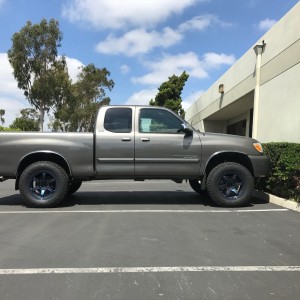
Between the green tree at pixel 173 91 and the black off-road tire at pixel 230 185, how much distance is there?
27.2 metres

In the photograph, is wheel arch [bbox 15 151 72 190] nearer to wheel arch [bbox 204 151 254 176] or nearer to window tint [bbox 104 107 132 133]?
window tint [bbox 104 107 132 133]

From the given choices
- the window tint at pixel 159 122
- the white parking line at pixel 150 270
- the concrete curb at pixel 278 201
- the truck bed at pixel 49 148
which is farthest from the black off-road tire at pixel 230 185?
the white parking line at pixel 150 270

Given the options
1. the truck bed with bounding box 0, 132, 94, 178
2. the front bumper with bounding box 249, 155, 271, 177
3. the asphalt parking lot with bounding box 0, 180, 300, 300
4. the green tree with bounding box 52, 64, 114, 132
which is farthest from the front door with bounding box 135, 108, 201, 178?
the green tree with bounding box 52, 64, 114, 132

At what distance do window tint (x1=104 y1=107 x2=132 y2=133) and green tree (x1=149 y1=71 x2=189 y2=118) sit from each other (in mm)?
27028

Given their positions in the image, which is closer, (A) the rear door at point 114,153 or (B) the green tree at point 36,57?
(A) the rear door at point 114,153

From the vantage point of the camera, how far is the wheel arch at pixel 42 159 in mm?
8109

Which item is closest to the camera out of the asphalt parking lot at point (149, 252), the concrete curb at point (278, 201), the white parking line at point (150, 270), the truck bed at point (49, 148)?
the asphalt parking lot at point (149, 252)

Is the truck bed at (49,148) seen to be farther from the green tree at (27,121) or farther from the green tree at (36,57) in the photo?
the green tree at (27,121)

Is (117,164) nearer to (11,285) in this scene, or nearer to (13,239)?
(13,239)

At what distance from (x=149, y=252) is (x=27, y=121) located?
186ft

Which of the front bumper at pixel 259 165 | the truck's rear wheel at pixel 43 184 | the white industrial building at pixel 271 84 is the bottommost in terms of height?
the truck's rear wheel at pixel 43 184

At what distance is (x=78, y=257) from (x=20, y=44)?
32506 millimetres

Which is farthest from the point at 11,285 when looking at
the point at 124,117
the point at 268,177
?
the point at 268,177

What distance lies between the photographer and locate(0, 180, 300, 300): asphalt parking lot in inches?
152
